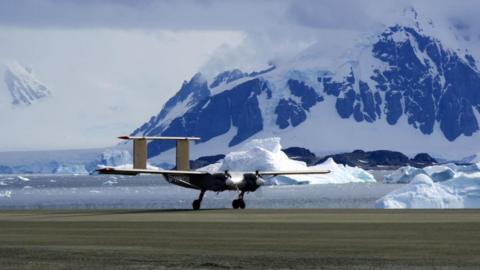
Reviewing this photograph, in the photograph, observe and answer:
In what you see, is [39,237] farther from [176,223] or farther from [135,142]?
[135,142]

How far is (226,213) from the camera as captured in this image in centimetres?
6259

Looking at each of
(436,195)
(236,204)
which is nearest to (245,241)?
(236,204)

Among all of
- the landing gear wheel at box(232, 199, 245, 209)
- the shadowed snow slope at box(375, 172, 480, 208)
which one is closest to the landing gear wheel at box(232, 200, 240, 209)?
the landing gear wheel at box(232, 199, 245, 209)

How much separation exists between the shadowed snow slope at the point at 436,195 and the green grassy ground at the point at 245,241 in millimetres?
29670

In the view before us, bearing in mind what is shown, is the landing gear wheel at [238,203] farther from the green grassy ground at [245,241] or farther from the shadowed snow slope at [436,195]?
the shadowed snow slope at [436,195]

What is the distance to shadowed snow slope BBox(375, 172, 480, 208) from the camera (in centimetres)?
8925

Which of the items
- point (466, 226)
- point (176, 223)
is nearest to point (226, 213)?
point (176, 223)

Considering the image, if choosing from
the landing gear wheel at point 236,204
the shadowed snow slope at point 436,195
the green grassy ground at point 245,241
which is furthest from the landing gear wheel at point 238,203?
the shadowed snow slope at point 436,195

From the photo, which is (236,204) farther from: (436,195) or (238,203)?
(436,195)

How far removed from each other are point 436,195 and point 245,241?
5456cm

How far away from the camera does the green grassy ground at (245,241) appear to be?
33.0 metres

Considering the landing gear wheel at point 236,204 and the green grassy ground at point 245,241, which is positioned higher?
the landing gear wheel at point 236,204

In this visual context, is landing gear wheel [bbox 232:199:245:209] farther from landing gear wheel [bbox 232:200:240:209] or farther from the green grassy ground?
the green grassy ground

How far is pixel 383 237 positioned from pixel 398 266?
10025mm
